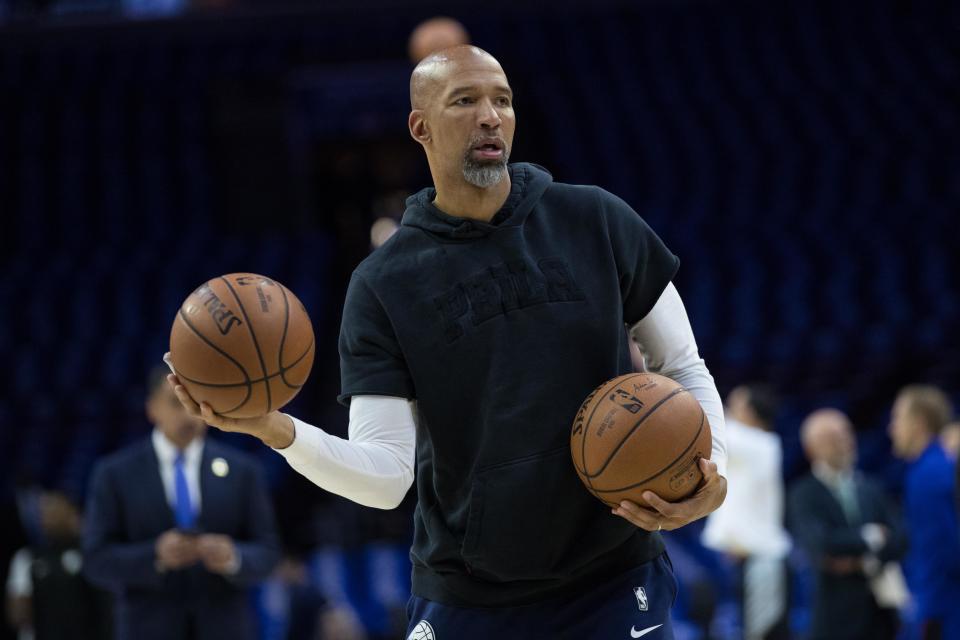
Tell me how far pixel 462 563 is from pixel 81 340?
9.45 meters

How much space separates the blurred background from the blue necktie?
117 inches

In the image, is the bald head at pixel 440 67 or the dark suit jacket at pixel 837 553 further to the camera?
the dark suit jacket at pixel 837 553

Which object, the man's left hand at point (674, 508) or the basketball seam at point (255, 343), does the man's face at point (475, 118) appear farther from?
the man's left hand at point (674, 508)

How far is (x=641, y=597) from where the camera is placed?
2465 mm

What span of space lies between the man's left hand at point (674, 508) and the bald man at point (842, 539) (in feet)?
13.9

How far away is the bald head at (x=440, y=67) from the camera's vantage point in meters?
2.52

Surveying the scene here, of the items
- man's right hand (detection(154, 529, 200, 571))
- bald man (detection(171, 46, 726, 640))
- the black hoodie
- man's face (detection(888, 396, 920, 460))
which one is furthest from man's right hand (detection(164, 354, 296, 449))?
man's face (detection(888, 396, 920, 460))

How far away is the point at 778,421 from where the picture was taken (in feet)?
32.2

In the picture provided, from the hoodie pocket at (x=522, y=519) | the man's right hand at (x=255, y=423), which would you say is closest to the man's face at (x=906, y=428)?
the hoodie pocket at (x=522, y=519)

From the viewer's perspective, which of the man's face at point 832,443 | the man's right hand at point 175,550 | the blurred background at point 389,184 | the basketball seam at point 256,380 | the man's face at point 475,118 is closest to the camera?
the basketball seam at point 256,380

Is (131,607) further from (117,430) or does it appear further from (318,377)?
(318,377)

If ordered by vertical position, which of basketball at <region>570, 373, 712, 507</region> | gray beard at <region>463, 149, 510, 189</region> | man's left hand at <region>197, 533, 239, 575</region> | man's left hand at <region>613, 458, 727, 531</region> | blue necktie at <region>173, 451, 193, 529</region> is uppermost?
gray beard at <region>463, 149, 510, 189</region>

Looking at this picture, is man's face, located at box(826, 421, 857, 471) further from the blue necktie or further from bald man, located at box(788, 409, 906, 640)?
the blue necktie

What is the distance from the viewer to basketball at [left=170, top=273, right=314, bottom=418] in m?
2.27
